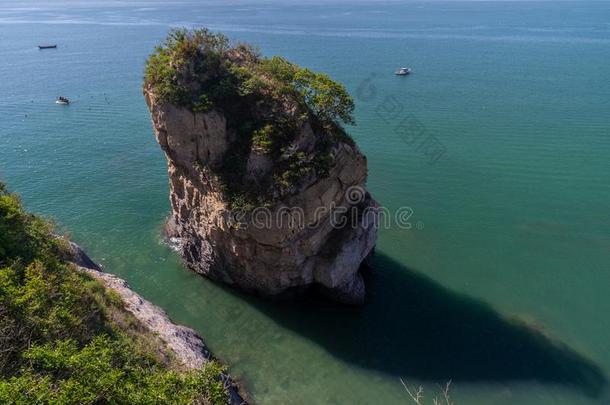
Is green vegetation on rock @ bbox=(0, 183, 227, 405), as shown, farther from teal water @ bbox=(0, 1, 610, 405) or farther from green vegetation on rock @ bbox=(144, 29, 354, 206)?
green vegetation on rock @ bbox=(144, 29, 354, 206)

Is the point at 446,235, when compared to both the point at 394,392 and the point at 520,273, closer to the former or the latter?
the point at 520,273

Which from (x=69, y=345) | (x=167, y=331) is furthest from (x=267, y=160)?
(x=69, y=345)

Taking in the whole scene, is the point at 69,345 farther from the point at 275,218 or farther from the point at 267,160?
the point at 267,160

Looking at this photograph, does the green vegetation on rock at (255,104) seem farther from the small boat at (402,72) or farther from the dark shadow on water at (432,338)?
the small boat at (402,72)

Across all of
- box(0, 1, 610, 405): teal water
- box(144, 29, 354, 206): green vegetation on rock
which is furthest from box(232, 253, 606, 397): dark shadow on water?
box(144, 29, 354, 206): green vegetation on rock

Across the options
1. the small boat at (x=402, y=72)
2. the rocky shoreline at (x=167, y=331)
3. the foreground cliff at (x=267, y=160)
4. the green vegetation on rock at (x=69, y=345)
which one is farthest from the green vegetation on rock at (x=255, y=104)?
the small boat at (x=402, y=72)

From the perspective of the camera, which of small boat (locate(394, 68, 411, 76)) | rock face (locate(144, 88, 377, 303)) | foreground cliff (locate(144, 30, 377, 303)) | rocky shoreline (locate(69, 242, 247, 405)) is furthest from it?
small boat (locate(394, 68, 411, 76))
